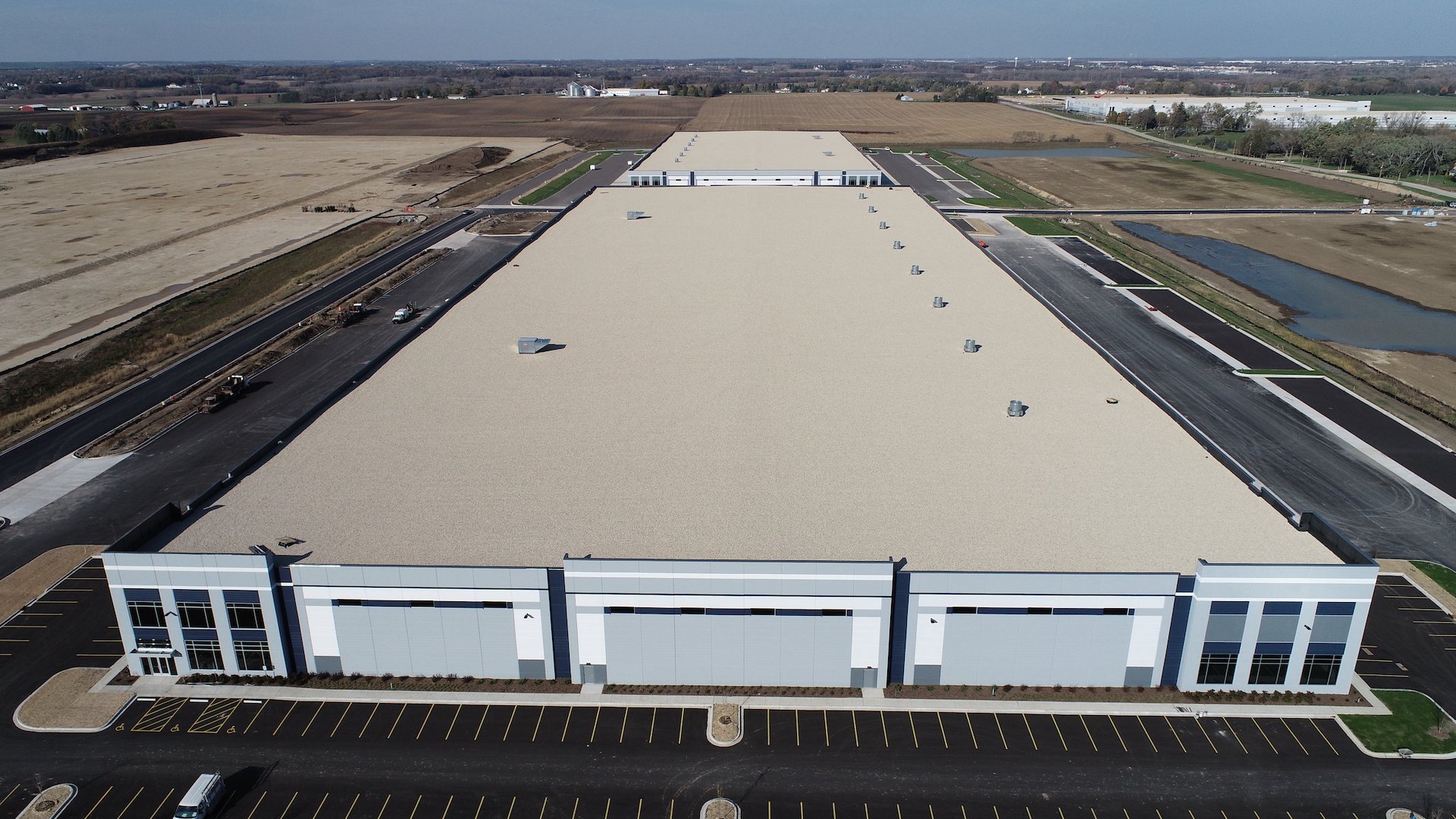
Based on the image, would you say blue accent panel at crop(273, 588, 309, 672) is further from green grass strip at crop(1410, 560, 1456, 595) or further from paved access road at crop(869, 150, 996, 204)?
paved access road at crop(869, 150, 996, 204)

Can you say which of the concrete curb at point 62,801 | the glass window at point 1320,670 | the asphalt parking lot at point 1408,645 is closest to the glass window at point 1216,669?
the glass window at point 1320,670

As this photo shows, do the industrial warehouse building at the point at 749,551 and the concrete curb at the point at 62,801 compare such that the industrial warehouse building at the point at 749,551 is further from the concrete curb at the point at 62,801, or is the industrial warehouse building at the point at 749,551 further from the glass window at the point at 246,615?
the concrete curb at the point at 62,801

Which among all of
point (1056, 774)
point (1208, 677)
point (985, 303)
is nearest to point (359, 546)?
point (1056, 774)

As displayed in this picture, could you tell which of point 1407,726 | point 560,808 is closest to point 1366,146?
point 1407,726

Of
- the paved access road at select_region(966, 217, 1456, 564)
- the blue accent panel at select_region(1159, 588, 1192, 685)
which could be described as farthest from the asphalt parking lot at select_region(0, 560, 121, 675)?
the paved access road at select_region(966, 217, 1456, 564)

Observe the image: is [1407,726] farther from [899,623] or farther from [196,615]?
[196,615]

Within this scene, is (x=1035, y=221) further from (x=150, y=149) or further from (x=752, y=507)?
(x=150, y=149)
